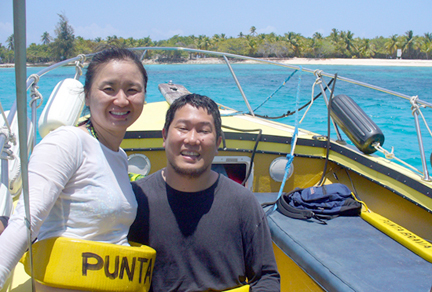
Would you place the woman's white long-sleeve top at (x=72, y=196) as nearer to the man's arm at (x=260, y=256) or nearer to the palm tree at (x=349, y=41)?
the man's arm at (x=260, y=256)

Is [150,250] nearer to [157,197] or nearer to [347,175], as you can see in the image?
[157,197]

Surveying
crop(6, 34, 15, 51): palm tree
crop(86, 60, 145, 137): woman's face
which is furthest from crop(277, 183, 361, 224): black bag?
crop(6, 34, 15, 51): palm tree

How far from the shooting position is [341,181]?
3.34 metres

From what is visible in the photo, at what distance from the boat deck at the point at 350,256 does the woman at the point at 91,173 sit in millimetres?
1328

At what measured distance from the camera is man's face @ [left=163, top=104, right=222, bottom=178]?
4.52ft

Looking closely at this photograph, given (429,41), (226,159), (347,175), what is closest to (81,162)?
(226,159)

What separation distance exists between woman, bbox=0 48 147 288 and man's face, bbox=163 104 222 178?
221mm

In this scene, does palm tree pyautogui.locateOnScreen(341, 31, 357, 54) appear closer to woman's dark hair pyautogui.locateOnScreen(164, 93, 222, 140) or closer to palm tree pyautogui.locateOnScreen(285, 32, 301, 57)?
palm tree pyautogui.locateOnScreen(285, 32, 301, 57)

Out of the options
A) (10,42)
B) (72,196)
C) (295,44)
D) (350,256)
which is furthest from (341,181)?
(295,44)

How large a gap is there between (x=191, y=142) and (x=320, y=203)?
5.96 ft

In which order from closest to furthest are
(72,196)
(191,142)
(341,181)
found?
(72,196), (191,142), (341,181)

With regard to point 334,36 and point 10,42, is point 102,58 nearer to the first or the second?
point 10,42

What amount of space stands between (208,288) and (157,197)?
1.37 ft

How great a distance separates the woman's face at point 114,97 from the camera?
1.16 meters
